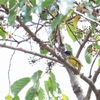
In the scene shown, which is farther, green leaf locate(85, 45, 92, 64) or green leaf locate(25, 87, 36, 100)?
green leaf locate(85, 45, 92, 64)

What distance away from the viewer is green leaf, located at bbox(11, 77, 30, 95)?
929 millimetres

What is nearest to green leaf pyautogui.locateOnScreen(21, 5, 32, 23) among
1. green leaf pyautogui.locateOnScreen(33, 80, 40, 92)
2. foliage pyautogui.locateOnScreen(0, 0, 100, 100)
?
foliage pyautogui.locateOnScreen(0, 0, 100, 100)

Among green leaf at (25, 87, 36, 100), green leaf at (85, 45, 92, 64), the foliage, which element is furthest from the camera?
green leaf at (85, 45, 92, 64)

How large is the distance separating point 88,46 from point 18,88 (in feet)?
1.01

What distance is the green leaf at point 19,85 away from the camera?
3.05 feet

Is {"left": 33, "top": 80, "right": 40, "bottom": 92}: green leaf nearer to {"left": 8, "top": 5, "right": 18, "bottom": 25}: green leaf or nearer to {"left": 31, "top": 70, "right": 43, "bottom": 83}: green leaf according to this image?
{"left": 31, "top": 70, "right": 43, "bottom": 83}: green leaf

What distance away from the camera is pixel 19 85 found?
93cm

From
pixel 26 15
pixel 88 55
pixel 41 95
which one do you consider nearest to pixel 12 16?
pixel 26 15

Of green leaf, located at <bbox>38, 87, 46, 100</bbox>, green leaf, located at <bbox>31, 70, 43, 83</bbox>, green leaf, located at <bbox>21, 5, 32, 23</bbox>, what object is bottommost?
green leaf, located at <bbox>38, 87, 46, 100</bbox>

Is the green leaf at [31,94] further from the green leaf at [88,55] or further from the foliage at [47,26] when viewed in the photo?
the green leaf at [88,55]

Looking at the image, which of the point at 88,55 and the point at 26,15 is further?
the point at 88,55

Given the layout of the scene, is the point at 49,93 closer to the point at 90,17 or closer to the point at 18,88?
the point at 18,88

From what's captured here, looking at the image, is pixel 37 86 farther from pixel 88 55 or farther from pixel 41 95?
pixel 88 55

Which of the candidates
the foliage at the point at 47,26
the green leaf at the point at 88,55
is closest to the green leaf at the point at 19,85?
the foliage at the point at 47,26
